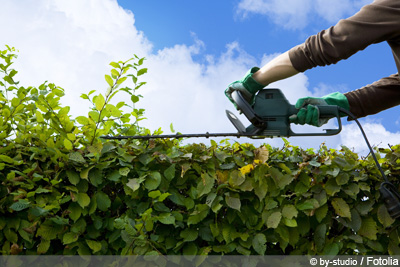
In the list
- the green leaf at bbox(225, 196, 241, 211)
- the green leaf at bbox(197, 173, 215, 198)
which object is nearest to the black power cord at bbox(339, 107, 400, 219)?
the green leaf at bbox(225, 196, 241, 211)

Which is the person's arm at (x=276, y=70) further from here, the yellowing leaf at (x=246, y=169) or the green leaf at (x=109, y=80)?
the green leaf at (x=109, y=80)

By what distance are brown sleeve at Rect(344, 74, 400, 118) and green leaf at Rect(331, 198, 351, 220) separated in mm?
853

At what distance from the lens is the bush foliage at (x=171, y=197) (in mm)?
2477

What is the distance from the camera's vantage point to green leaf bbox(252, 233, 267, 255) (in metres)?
2.46

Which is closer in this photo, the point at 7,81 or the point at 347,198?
the point at 347,198

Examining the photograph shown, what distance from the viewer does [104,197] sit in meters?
2.51

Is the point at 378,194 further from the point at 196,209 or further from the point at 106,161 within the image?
the point at 106,161

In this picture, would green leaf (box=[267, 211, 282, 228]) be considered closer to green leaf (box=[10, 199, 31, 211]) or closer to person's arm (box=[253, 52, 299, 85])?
person's arm (box=[253, 52, 299, 85])

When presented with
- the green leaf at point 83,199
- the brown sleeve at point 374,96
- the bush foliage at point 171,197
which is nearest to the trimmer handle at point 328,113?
the bush foliage at point 171,197

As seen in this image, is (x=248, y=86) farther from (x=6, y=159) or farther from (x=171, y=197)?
(x=6, y=159)

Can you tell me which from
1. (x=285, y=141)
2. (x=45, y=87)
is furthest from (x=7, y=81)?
(x=285, y=141)

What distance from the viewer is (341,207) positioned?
8.45ft

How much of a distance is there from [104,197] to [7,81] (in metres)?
1.48

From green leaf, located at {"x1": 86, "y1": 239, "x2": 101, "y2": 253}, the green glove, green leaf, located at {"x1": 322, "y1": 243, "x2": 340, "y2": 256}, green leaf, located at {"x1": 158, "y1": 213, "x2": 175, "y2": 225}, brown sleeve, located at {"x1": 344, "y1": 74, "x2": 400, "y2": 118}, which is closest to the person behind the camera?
green leaf, located at {"x1": 158, "y1": 213, "x2": 175, "y2": 225}
